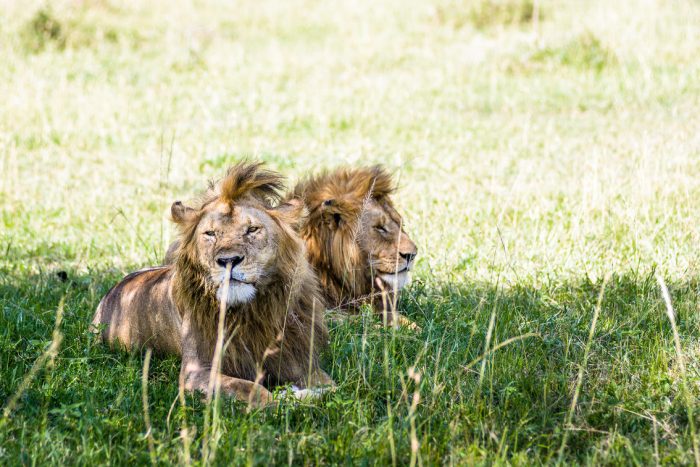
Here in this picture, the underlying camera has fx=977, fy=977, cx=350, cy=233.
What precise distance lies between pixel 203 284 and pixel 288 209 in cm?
53

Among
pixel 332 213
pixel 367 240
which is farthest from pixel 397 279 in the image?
pixel 332 213

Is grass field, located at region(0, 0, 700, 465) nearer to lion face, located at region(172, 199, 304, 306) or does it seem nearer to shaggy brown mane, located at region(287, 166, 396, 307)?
shaggy brown mane, located at region(287, 166, 396, 307)

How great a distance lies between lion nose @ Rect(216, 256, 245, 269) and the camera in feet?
12.5

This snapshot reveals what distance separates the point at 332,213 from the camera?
519 cm

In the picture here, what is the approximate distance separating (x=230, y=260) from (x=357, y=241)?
4.69 feet

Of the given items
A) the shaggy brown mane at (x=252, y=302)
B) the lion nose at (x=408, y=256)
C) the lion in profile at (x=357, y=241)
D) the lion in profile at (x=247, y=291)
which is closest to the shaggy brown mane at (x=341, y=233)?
the lion in profile at (x=357, y=241)

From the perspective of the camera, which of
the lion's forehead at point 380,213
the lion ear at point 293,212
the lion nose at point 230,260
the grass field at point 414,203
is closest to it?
the grass field at point 414,203

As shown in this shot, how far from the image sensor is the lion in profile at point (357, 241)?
5137 millimetres

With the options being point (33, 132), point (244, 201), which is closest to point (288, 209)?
point (244, 201)

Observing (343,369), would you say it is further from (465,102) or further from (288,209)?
(465,102)

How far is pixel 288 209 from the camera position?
14.1 feet

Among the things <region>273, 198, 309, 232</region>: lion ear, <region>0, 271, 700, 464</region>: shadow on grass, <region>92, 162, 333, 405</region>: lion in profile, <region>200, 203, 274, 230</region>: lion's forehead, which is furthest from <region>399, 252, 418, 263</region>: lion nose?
<region>200, 203, 274, 230</region>: lion's forehead

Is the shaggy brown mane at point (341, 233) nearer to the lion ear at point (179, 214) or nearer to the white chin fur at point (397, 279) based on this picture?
the white chin fur at point (397, 279)

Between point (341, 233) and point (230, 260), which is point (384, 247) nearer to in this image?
point (341, 233)
